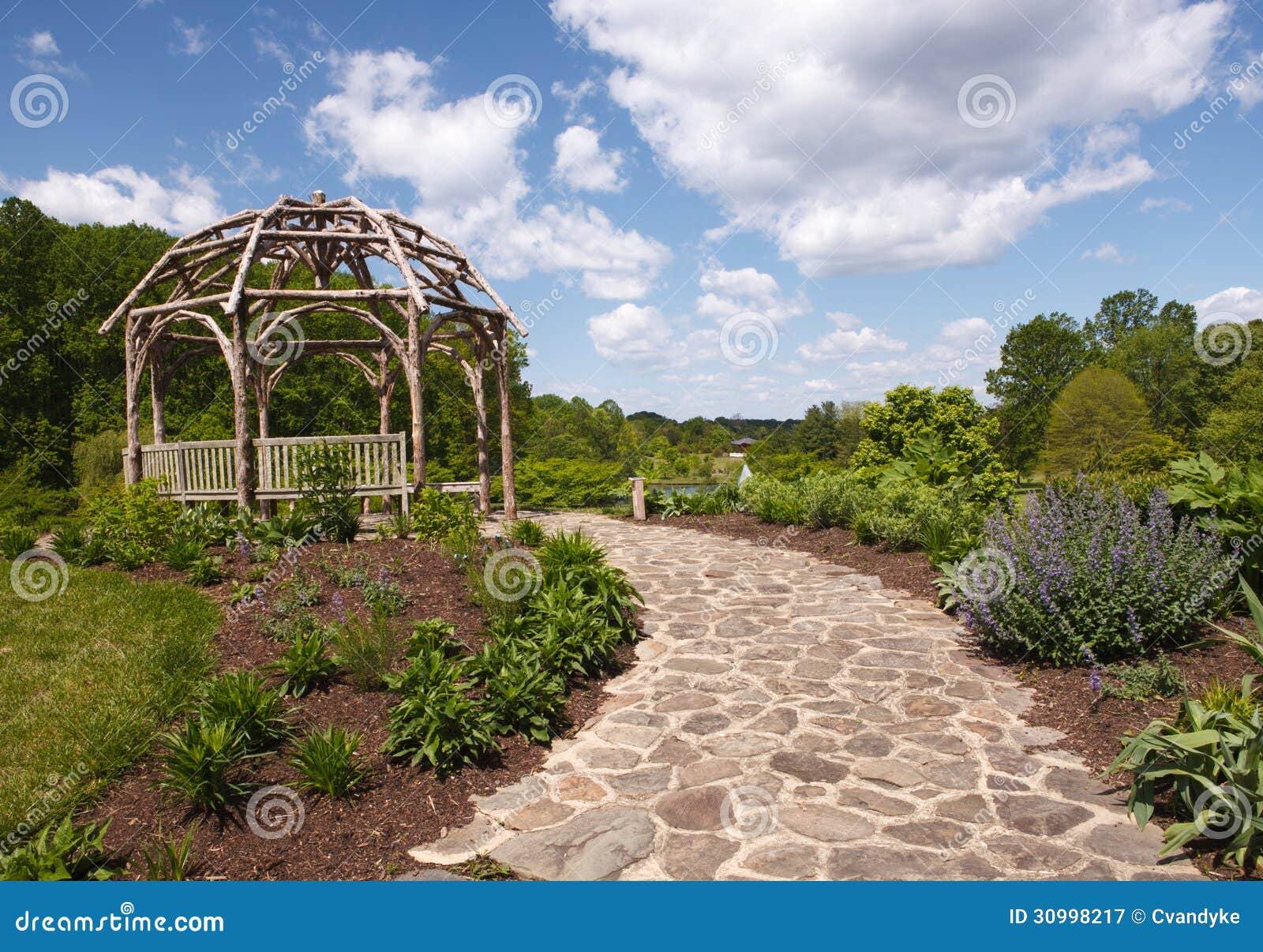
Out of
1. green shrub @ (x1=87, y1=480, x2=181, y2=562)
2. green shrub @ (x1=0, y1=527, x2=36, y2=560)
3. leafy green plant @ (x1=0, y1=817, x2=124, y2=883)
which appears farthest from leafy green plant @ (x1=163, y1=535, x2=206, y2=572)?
leafy green plant @ (x1=0, y1=817, x2=124, y2=883)

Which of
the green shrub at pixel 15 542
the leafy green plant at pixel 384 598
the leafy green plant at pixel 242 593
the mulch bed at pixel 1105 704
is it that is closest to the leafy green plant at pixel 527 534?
the leafy green plant at pixel 384 598

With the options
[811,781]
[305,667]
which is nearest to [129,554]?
[305,667]

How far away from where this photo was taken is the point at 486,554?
7098mm

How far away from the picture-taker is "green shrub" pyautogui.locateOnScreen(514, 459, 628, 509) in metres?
17.3

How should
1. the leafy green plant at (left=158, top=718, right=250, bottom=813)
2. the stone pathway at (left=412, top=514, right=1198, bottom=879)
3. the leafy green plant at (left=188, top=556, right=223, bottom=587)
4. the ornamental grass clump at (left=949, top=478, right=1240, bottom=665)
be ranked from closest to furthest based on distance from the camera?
the stone pathway at (left=412, top=514, right=1198, bottom=879)
the leafy green plant at (left=158, top=718, right=250, bottom=813)
the ornamental grass clump at (left=949, top=478, right=1240, bottom=665)
the leafy green plant at (left=188, top=556, right=223, bottom=587)

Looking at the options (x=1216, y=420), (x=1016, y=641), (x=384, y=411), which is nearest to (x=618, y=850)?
(x=1016, y=641)

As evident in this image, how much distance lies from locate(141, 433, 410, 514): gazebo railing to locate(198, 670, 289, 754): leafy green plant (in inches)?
234

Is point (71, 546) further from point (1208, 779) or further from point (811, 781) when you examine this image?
point (1208, 779)

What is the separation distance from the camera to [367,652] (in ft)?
15.1

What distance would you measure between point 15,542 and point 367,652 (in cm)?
679

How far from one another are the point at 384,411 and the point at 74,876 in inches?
453

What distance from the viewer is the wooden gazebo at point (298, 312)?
9.90 meters

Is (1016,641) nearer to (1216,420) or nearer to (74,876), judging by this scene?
(74,876)

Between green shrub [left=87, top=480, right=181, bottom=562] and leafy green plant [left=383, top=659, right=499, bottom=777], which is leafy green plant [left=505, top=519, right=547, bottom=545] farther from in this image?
leafy green plant [left=383, top=659, right=499, bottom=777]
